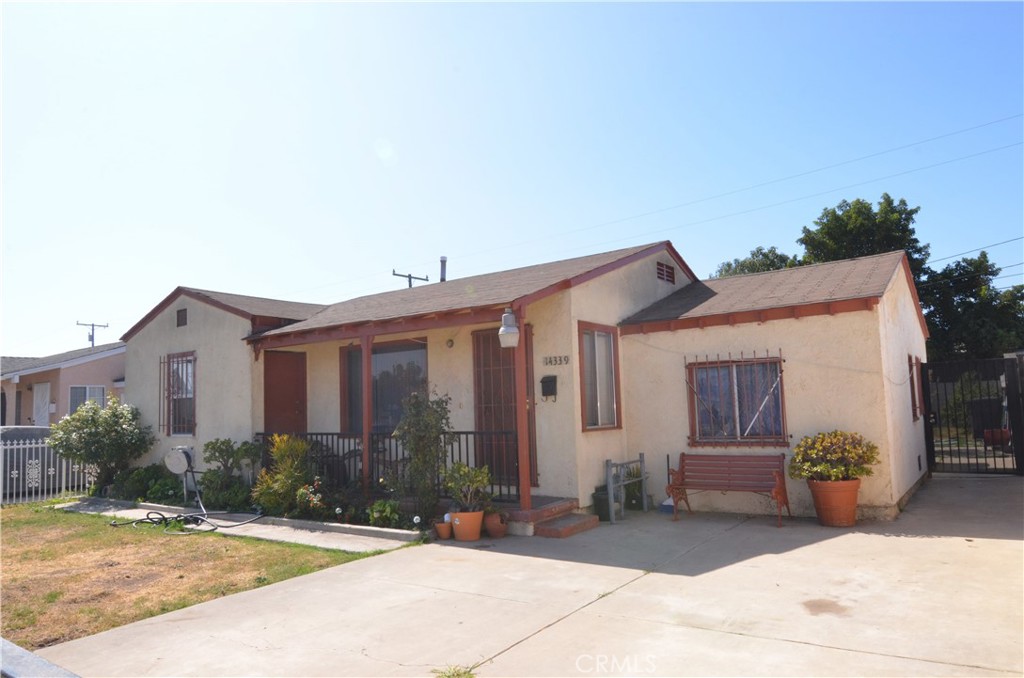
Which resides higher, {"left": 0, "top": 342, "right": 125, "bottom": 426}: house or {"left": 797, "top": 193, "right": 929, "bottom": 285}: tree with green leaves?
{"left": 797, "top": 193, "right": 929, "bottom": 285}: tree with green leaves

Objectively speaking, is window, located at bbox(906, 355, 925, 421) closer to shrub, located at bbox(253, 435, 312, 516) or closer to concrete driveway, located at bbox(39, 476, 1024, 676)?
concrete driveway, located at bbox(39, 476, 1024, 676)

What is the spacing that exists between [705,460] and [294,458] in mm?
5998

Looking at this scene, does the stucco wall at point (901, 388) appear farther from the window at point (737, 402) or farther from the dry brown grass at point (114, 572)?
the dry brown grass at point (114, 572)

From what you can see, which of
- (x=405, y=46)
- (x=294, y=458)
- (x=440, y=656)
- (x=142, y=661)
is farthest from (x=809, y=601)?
(x=405, y=46)

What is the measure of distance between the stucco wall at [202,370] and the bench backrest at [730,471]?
733 cm

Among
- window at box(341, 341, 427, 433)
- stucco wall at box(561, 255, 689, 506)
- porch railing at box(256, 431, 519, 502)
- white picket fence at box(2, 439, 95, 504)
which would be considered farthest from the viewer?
white picket fence at box(2, 439, 95, 504)

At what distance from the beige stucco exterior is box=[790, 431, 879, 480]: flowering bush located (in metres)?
0.35

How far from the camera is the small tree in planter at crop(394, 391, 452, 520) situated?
8.40 m

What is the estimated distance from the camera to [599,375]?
31.9 feet

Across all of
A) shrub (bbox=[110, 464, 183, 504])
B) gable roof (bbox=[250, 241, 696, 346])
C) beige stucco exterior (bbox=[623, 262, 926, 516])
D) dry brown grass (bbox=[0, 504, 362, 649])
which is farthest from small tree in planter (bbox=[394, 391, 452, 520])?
shrub (bbox=[110, 464, 183, 504])

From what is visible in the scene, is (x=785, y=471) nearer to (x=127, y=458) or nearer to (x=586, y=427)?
(x=586, y=427)

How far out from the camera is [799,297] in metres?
9.05

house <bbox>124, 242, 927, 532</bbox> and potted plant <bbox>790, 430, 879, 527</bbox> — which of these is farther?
house <bbox>124, 242, 927, 532</bbox>

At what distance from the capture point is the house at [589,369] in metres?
8.54
